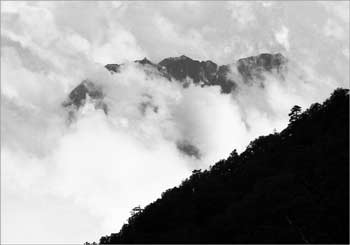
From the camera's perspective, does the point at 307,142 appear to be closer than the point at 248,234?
No

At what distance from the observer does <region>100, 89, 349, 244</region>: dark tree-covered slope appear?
77.9 metres

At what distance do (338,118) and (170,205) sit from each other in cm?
3719

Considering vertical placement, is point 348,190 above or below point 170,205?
below

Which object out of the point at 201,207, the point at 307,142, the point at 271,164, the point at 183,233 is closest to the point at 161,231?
the point at 201,207

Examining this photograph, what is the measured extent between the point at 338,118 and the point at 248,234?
160 ft

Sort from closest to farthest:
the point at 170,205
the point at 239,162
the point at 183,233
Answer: the point at 183,233 < the point at 170,205 < the point at 239,162

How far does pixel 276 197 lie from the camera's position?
8894cm

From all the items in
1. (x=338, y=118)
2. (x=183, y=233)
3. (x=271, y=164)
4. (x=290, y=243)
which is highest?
(x=338, y=118)

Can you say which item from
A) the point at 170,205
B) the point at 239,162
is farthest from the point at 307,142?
the point at 170,205

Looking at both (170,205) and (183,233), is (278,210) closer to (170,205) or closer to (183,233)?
(183,233)

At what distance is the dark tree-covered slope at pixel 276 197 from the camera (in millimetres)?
77938

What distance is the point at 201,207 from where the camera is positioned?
4333 inches

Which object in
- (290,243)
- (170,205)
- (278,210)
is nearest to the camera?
(290,243)

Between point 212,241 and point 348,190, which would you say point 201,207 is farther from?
point 348,190
